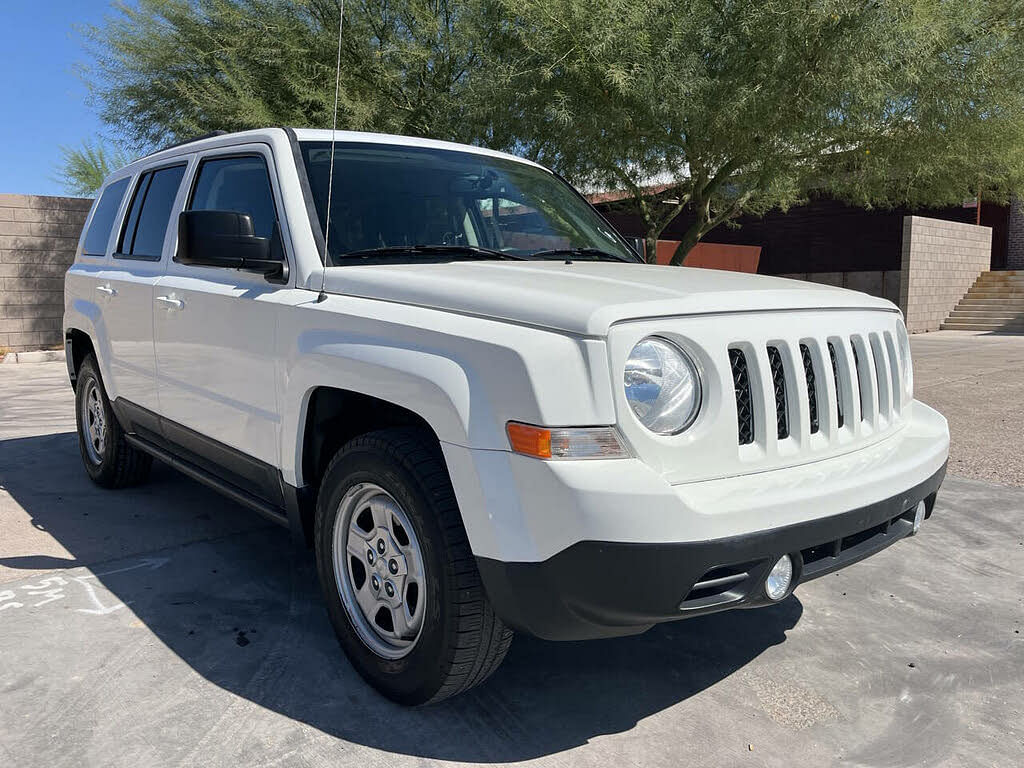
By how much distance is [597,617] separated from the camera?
2318 millimetres

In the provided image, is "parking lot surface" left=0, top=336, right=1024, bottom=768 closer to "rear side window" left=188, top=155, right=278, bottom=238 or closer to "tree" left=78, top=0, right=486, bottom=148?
"rear side window" left=188, top=155, right=278, bottom=238

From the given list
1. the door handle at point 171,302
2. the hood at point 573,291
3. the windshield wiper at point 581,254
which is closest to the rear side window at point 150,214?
the door handle at point 171,302

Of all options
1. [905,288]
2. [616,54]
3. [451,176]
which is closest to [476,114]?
[616,54]

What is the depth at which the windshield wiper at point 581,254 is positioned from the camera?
3.64 meters

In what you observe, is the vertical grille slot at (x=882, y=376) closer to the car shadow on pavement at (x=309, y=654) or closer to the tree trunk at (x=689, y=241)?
the car shadow on pavement at (x=309, y=654)

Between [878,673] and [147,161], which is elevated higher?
[147,161]

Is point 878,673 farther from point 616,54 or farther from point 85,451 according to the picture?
point 616,54

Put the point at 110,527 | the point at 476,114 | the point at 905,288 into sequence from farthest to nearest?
the point at 905,288
the point at 476,114
the point at 110,527

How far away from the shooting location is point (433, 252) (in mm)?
3371

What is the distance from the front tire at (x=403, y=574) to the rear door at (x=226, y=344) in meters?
0.48

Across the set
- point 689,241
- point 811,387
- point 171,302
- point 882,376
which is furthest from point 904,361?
point 689,241

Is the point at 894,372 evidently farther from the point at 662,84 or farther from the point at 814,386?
the point at 662,84

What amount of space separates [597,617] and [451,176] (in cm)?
220

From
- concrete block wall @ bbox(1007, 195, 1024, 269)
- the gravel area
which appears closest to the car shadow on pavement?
the gravel area
